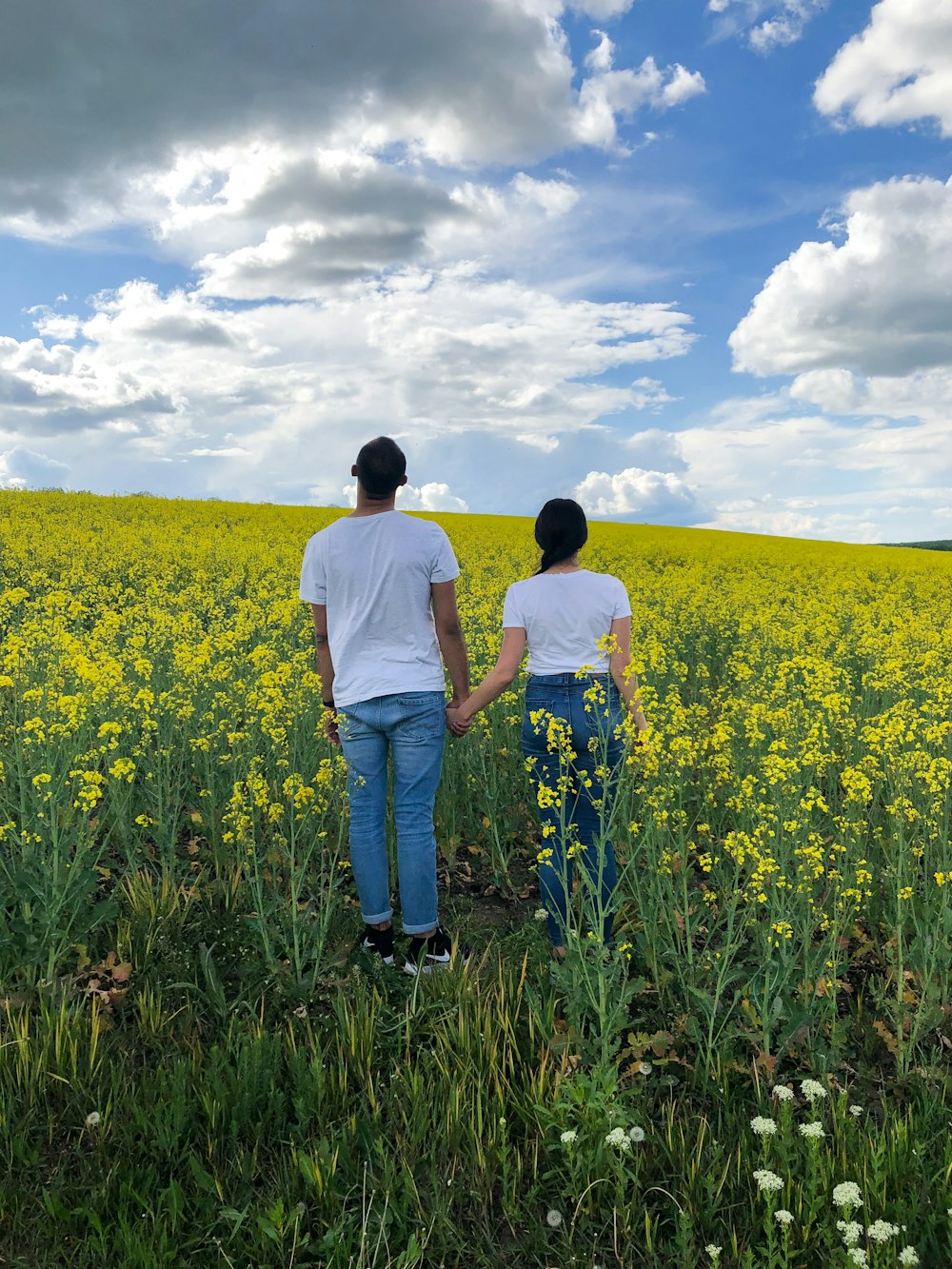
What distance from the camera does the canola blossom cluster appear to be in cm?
374

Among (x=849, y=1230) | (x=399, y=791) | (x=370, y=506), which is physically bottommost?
(x=849, y=1230)

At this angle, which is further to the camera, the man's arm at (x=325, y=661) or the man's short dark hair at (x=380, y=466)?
the man's arm at (x=325, y=661)

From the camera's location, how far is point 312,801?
4.38 meters

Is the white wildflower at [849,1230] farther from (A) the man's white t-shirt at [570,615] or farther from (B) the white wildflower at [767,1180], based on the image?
(A) the man's white t-shirt at [570,615]

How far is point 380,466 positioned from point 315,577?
0.64 m

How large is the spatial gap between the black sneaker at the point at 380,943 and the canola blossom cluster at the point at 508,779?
0.27 metres

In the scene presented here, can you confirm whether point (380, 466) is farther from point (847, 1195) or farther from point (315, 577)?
point (847, 1195)

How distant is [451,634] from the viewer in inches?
152

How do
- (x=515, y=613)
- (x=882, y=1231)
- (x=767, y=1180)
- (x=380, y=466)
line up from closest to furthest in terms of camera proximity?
(x=882, y=1231) < (x=767, y=1180) < (x=380, y=466) < (x=515, y=613)

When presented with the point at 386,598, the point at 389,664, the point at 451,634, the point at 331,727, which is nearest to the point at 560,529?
the point at 451,634

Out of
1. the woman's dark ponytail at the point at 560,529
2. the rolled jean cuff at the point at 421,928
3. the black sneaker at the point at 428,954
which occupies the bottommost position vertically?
the black sneaker at the point at 428,954

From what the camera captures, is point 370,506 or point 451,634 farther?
point 451,634

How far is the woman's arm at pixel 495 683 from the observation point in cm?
379

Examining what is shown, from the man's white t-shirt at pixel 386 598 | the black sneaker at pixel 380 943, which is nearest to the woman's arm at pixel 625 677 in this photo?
the man's white t-shirt at pixel 386 598
